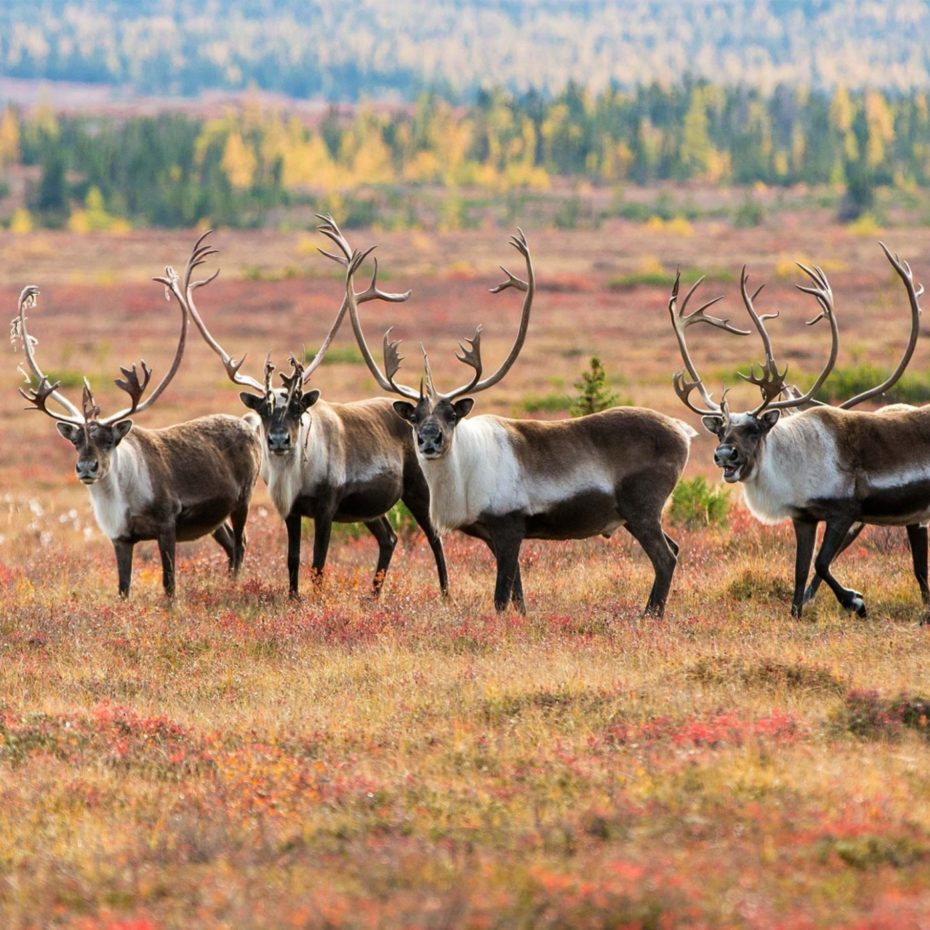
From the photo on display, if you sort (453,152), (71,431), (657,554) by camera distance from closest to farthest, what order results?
(657,554), (71,431), (453,152)

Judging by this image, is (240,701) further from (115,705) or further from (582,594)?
(582,594)

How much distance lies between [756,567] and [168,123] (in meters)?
130

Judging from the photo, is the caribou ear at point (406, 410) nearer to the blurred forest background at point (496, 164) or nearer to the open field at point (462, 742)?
the open field at point (462, 742)

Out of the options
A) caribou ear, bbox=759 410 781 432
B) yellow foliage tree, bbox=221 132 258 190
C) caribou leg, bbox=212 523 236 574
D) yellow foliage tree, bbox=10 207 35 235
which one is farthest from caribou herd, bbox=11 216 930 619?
yellow foliage tree, bbox=221 132 258 190

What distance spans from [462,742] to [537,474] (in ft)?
12.3

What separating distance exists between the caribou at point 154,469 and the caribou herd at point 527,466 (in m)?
0.02

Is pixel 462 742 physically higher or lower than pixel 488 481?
lower

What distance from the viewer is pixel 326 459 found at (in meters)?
12.8

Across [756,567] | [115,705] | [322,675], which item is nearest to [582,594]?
[756,567]

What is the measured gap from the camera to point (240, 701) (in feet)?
32.0

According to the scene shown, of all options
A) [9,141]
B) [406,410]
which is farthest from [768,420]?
[9,141]

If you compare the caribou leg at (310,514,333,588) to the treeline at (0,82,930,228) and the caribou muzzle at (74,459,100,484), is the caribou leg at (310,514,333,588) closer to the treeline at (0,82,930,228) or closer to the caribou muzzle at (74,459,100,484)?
the caribou muzzle at (74,459,100,484)

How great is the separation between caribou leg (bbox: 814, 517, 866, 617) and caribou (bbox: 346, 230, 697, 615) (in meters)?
1.13

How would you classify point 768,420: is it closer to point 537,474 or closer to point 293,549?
point 537,474
